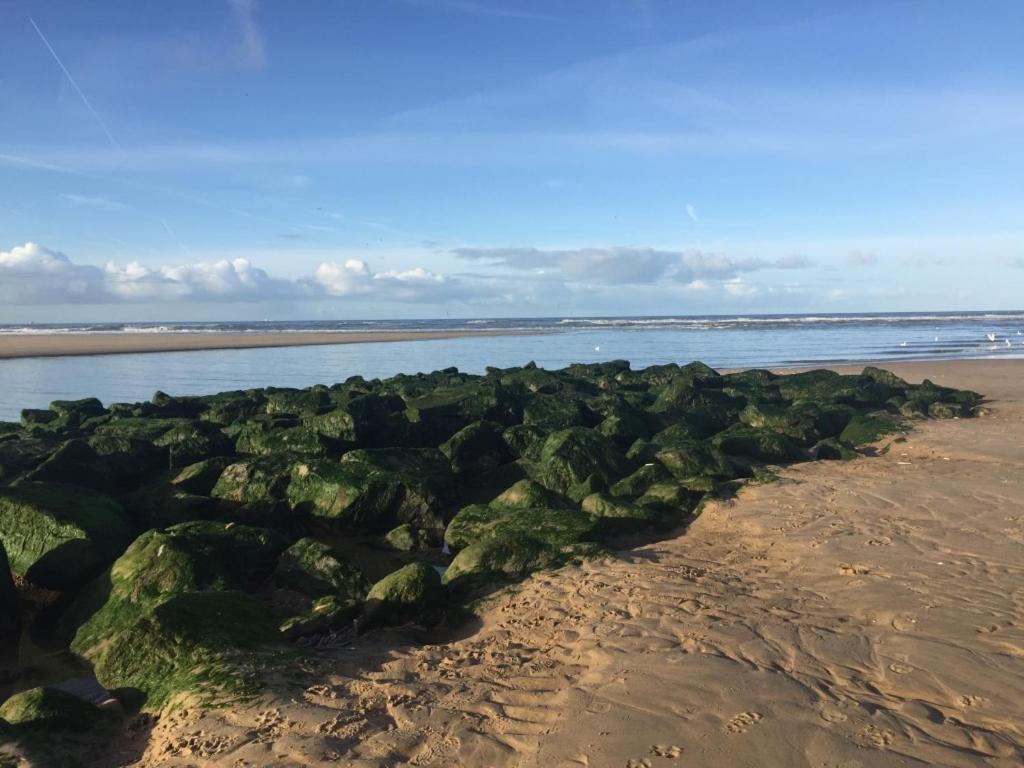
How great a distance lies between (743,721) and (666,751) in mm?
556

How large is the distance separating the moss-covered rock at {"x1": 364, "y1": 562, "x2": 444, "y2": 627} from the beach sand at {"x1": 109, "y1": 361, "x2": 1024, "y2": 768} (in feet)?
0.69

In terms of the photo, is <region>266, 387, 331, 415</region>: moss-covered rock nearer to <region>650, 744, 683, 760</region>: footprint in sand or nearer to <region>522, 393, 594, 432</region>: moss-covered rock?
<region>522, 393, 594, 432</region>: moss-covered rock

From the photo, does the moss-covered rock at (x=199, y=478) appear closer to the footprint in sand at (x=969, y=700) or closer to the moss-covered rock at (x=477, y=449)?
the moss-covered rock at (x=477, y=449)

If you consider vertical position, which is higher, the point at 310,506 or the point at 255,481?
the point at 255,481

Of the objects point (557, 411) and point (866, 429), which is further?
point (557, 411)

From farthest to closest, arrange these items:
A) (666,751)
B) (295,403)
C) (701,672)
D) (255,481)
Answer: (295,403), (255,481), (701,672), (666,751)

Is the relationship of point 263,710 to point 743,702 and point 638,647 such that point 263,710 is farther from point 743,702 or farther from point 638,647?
point 743,702

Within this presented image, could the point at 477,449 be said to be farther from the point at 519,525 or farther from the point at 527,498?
the point at 519,525

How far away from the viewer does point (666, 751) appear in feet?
13.0

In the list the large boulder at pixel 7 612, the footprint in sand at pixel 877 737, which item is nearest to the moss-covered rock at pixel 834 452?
the footprint in sand at pixel 877 737

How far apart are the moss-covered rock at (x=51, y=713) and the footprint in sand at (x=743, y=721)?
3.84 meters

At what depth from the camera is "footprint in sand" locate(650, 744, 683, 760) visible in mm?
3934

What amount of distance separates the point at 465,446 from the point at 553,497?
264 cm

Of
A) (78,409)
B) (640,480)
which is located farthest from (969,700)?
(78,409)
